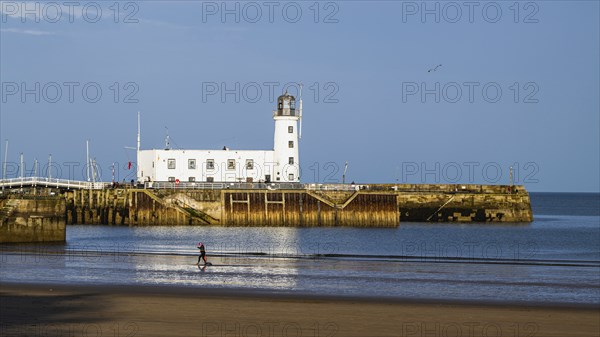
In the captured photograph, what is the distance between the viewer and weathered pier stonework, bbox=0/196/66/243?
166ft

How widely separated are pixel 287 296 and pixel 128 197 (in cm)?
4590

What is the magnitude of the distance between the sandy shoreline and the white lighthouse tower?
49.6 m

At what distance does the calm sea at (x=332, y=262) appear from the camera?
34.8 meters

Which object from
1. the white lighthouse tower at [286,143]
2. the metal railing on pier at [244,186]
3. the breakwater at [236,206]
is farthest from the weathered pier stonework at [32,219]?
the white lighthouse tower at [286,143]

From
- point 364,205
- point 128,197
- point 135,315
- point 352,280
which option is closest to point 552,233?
point 364,205

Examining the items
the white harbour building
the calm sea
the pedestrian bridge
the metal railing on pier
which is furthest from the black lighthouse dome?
the pedestrian bridge

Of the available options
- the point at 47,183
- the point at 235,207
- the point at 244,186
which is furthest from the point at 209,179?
the point at 47,183

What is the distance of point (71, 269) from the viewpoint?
129ft

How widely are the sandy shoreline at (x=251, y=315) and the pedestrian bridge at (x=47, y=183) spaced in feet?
152

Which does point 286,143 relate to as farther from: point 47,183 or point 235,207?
point 47,183

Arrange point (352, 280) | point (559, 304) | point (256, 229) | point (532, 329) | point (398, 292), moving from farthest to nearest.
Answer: point (256, 229), point (352, 280), point (398, 292), point (559, 304), point (532, 329)

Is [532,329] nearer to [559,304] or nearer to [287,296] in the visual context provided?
[559,304]

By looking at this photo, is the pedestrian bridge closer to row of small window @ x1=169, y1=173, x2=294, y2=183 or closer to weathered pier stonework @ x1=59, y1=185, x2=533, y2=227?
weathered pier stonework @ x1=59, y1=185, x2=533, y2=227

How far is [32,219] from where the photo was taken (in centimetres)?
5147
